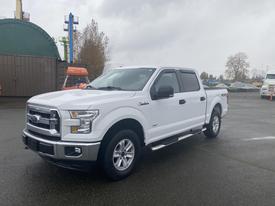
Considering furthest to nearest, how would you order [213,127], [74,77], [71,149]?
[74,77]
[213,127]
[71,149]

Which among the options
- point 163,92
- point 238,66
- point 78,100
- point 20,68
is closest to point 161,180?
point 163,92

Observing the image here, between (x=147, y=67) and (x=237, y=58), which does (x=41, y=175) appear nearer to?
(x=147, y=67)

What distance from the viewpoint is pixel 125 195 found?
3.79m

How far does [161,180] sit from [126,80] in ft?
6.90

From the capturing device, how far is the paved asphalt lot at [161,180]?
12.0ft

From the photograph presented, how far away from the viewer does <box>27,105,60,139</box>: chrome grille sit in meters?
3.88

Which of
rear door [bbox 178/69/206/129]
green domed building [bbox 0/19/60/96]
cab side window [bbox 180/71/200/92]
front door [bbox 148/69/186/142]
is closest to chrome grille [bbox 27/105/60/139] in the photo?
front door [bbox 148/69/186/142]

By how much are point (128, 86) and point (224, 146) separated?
3.16 m

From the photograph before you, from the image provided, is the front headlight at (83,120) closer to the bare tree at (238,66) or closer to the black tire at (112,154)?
the black tire at (112,154)

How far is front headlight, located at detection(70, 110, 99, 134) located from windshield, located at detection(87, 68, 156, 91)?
1290 millimetres

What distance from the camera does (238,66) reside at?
261 ft

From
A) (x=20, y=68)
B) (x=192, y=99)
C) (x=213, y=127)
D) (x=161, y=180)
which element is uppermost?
(x=20, y=68)

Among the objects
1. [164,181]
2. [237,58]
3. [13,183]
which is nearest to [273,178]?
[164,181]

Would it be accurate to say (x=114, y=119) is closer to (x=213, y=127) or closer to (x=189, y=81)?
(x=189, y=81)
